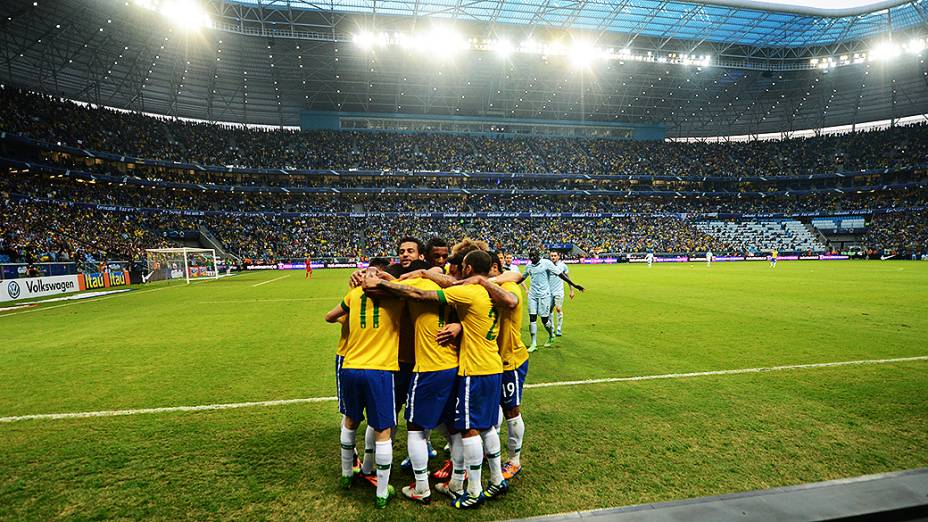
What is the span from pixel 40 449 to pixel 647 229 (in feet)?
207

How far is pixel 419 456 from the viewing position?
11.8 ft

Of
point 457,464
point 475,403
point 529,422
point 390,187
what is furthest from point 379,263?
point 390,187

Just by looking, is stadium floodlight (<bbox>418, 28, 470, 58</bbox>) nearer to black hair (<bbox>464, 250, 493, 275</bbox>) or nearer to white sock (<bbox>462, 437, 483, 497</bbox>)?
black hair (<bbox>464, 250, 493, 275</bbox>)

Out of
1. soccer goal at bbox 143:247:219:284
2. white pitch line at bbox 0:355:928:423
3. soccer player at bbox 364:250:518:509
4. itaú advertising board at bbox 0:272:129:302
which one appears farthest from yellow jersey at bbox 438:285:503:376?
soccer goal at bbox 143:247:219:284

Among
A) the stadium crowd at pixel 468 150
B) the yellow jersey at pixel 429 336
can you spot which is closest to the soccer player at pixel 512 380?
the yellow jersey at pixel 429 336

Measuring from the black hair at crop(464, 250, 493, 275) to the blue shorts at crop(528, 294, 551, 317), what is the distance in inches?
221

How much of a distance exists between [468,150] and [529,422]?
202 feet

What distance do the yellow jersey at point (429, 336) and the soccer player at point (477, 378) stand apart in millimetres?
111

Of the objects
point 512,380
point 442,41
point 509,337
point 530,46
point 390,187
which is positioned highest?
point 530,46

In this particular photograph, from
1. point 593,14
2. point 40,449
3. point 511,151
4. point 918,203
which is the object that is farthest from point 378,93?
point 918,203

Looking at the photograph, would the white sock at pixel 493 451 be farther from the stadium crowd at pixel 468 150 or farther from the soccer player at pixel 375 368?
the stadium crowd at pixel 468 150

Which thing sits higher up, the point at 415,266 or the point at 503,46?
the point at 503,46

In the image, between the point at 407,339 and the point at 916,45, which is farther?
the point at 916,45

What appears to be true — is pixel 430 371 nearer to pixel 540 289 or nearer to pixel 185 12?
pixel 540 289
